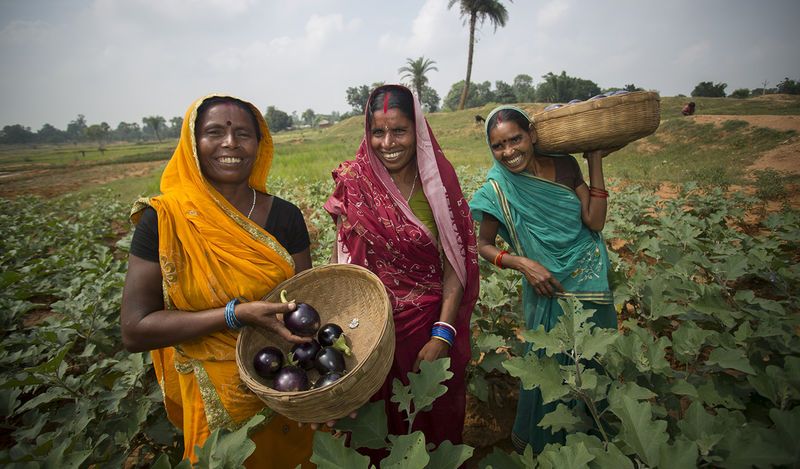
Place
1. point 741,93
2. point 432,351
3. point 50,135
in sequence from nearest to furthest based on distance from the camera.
Answer: point 432,351 < point 741,93 < point 50,135

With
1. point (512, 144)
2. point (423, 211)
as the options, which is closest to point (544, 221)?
point (512, 144)

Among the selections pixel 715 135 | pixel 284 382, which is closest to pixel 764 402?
pixel 284 382

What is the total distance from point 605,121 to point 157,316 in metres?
2.31

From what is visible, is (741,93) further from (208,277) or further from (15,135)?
(15,135)

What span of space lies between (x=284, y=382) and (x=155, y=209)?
0.93m

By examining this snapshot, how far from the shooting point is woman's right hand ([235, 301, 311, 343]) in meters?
1.56

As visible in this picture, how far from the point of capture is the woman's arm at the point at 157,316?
1.52m

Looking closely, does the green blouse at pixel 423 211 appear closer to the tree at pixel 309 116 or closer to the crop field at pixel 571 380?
the crop field at pixel 571 380

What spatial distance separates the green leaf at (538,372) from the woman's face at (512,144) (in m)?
1.27

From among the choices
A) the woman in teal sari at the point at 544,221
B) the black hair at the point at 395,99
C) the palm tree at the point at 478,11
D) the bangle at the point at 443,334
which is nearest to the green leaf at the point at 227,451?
the bangle at the point at 443,334

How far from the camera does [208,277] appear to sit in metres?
1.65

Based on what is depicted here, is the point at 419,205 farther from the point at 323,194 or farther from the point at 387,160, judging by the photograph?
Answer: the point at 323,194

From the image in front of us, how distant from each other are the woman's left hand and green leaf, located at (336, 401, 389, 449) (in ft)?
1.67

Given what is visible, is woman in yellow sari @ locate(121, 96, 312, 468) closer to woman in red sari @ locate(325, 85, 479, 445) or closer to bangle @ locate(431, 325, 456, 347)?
woman in red sari @ locate(325, 85, 479, 445)
